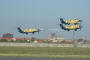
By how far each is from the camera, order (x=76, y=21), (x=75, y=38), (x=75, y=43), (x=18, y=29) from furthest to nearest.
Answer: (x=18, y=29)
(x=76, y=21)
(x=75, y=38)
(x=75, y=43)

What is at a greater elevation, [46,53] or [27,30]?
[27,30]

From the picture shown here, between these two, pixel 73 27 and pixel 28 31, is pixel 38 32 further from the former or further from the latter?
pixel 73 27

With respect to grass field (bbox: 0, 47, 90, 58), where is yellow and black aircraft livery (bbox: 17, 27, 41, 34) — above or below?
above

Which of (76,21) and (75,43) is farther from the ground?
(76,21)

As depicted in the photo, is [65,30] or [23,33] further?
[23,33]

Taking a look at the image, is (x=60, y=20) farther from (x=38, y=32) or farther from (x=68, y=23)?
(x=38, y=32)

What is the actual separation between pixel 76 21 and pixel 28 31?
91.2 feet

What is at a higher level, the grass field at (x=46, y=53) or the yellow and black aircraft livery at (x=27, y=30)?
the yellow and black aircraft livery at (x=27, y=30)

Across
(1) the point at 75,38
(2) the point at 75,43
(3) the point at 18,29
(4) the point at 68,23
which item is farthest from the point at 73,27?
(3) the point at 18,29

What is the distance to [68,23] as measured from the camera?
132250mm

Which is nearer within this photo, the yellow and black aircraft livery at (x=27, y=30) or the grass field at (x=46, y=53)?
the grass field at (x=46, y=53)

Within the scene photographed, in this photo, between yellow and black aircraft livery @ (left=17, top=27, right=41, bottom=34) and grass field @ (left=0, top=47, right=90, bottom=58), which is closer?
grass field @ (left=0, top=47, right=90, bottom=58)

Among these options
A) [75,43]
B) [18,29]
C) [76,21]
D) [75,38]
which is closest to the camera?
[75,43]

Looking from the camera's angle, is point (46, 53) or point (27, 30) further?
point (27, 30)
